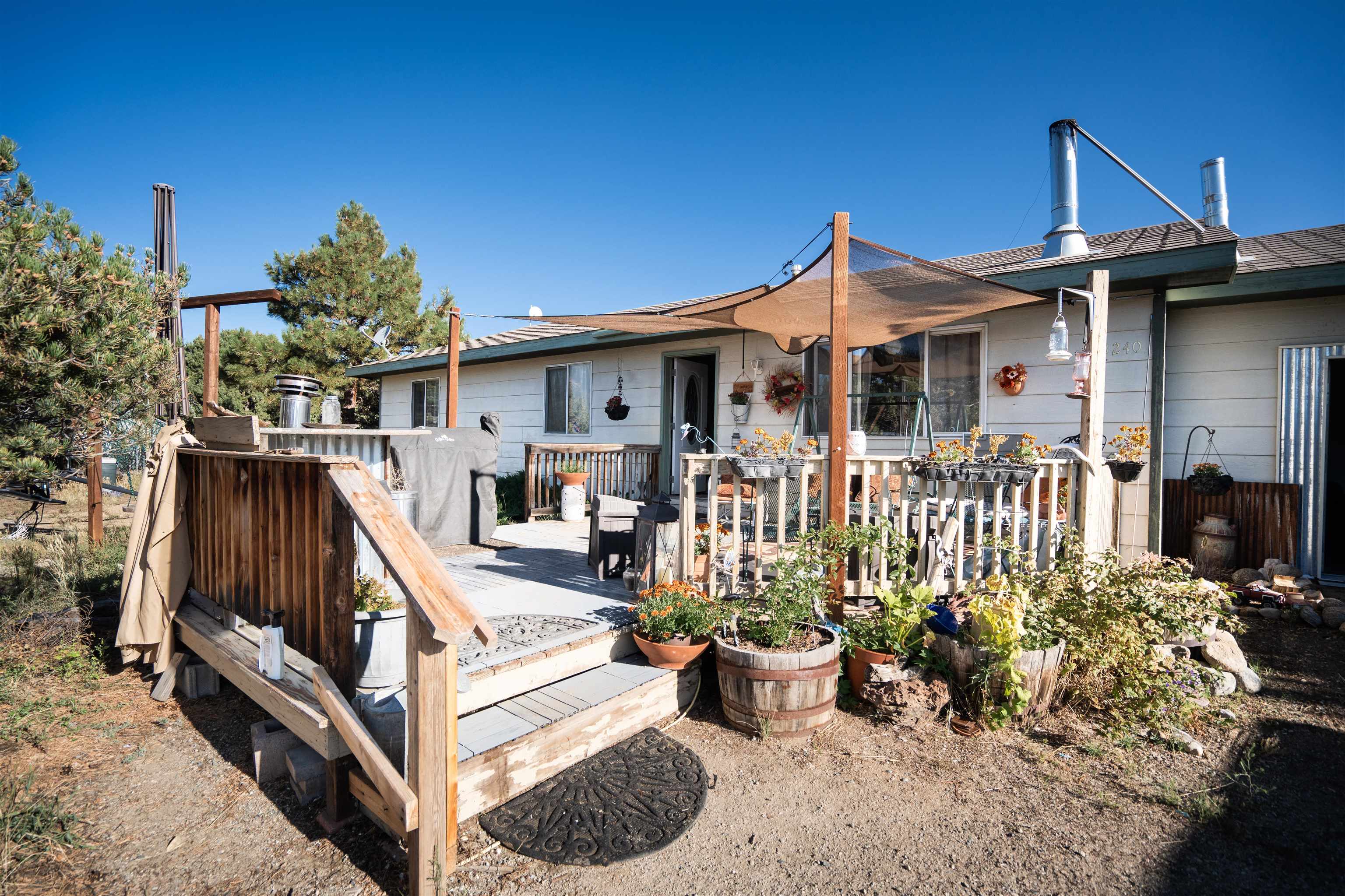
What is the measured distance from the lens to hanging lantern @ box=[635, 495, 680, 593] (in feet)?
12.4

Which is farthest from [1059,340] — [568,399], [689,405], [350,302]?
[350,302]

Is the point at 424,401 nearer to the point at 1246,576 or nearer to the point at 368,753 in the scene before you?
the point at 368,753

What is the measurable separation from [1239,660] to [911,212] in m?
11.0

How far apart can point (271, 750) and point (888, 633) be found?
2.87 metres

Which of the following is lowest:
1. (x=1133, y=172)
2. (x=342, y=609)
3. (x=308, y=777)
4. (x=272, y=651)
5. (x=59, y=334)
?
(x=308, y=777)

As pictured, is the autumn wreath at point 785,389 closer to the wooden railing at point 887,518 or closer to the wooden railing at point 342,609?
the wooden railing at point 887,518

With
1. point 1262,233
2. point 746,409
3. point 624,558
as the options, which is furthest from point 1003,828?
point 1262,233

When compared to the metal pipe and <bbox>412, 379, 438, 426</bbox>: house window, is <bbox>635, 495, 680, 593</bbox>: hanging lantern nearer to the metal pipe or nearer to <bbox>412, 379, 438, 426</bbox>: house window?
the metal pipe

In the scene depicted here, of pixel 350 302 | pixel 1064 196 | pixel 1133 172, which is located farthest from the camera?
pixel 350 302

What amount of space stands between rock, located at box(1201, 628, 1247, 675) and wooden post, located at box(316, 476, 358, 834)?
4512 mm

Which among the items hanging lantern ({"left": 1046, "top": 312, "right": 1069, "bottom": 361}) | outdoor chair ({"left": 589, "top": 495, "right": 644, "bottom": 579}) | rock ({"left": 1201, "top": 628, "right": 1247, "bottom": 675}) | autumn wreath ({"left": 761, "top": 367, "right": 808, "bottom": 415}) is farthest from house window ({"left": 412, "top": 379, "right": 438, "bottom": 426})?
rock ({"left": 1201, "top": 628, "right": 1247, "bottom": 675})

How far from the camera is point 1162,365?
538cm

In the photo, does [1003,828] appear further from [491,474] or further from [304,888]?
[491,474]

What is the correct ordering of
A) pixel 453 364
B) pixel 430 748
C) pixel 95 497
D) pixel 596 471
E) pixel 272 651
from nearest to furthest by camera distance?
pixel 430 748
pixel 272 651
pixel 95 497
pixel 453 364
pixel 596 471
